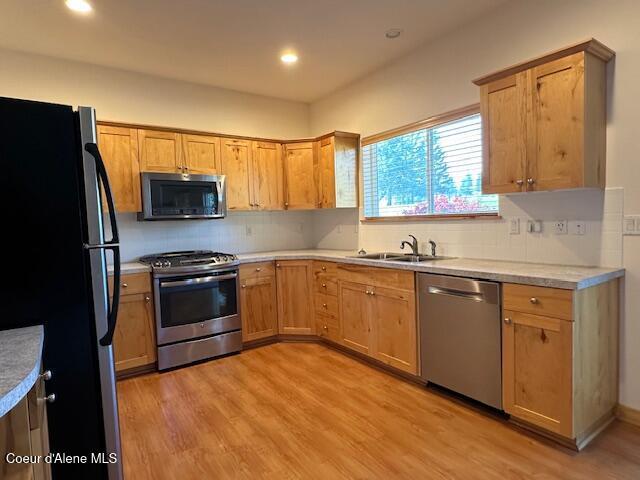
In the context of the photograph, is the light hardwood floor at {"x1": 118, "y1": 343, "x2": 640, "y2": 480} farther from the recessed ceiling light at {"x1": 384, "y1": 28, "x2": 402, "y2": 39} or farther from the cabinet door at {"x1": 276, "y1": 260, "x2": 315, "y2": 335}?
the recessed ceiling light at {"x1": 384, "y1": 28, "x2": 402, "y2": 39}

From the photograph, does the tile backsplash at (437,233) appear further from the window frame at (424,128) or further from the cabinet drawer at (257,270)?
the cabinet drawer at (257,270)

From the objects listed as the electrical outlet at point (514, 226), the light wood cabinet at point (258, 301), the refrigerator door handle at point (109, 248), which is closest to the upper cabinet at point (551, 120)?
the electrical outlet at point (514, 226)

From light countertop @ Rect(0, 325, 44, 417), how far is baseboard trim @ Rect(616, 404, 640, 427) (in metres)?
2.98

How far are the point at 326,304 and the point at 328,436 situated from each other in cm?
166

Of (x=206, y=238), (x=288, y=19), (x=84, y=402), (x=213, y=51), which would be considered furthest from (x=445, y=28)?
(x=84, y=402)

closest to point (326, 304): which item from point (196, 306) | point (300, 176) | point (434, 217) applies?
point (196, 306)

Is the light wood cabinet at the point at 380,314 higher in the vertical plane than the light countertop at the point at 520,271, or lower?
lower

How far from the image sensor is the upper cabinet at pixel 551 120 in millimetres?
2152

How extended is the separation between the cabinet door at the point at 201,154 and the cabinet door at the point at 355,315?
71.6 inches

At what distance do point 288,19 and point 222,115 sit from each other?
1723 millimetres

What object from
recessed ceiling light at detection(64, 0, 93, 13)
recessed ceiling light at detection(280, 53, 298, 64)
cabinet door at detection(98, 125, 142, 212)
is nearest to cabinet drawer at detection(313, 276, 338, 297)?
cabinet door at detection(98, 125, 142, 212)

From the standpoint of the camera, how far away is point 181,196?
365 cm

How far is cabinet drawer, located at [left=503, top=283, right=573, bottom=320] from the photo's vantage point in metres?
1.98

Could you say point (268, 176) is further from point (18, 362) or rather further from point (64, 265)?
point (18, 362)
